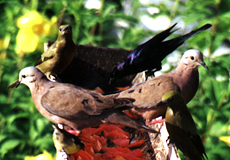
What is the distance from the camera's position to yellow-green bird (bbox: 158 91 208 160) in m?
0.57

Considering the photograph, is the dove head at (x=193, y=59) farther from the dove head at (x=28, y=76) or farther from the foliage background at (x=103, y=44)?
the foliage background at (x=103, y=44)

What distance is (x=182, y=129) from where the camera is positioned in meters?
0.58

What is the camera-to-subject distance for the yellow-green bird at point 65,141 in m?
0.57

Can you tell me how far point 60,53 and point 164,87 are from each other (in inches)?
12.0

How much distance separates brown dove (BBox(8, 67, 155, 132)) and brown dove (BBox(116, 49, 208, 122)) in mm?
27

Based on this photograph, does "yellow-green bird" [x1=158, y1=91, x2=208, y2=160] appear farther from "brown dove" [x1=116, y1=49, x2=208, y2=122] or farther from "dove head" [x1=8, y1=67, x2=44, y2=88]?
"dove head" [x1=8, y1=67, x2=44, y2=88]

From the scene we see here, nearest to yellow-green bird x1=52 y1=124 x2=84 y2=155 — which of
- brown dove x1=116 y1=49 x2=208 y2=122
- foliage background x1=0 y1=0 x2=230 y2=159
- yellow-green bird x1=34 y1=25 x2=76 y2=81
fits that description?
brown dove x1=116 y1=49 x2=208 y2=122

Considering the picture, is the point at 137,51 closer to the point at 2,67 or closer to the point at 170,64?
the point at 170,64

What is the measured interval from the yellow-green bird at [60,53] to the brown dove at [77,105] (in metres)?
0.15

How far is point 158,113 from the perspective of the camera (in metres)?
0.68

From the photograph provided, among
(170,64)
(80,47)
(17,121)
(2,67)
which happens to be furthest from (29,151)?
(170,64)

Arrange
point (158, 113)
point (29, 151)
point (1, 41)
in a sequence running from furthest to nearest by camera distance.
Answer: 1. point (1, 41)
2. point (29, 151)
3. point (158, 113)

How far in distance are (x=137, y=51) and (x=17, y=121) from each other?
713mm

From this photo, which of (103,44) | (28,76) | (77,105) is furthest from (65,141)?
(103,44)
